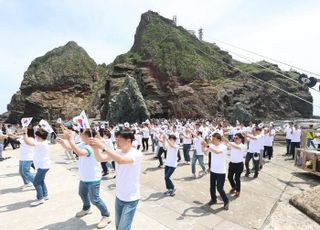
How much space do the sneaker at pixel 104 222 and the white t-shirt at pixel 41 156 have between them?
2.18 metres

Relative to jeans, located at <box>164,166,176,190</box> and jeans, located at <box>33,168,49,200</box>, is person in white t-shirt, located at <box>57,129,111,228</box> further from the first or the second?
jeans, located at <box>164,166,176,190</box>

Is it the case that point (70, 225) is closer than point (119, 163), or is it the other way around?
point (119, 163)

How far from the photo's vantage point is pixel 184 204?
698 centimetres

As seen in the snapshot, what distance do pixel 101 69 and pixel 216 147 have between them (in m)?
71.9

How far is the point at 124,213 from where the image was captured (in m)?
3.98

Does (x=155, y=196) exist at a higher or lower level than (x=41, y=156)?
lower

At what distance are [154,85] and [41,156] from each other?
140 ft

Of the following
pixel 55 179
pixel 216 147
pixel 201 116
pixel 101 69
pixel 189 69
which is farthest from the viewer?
Result: pixel 101 69

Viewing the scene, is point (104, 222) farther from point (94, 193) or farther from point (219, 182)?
point (219, 182)

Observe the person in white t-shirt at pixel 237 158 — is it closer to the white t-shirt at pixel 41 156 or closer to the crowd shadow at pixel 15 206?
the white t-shirt at pixel 41 156

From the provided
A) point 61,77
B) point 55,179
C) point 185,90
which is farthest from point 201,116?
point 55,179

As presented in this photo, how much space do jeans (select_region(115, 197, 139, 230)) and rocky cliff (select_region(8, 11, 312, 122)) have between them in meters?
33.1

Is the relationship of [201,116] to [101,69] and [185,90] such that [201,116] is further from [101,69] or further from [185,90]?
[101,69]

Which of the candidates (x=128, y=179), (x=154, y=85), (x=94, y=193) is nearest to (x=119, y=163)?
(x=128, y=179)
